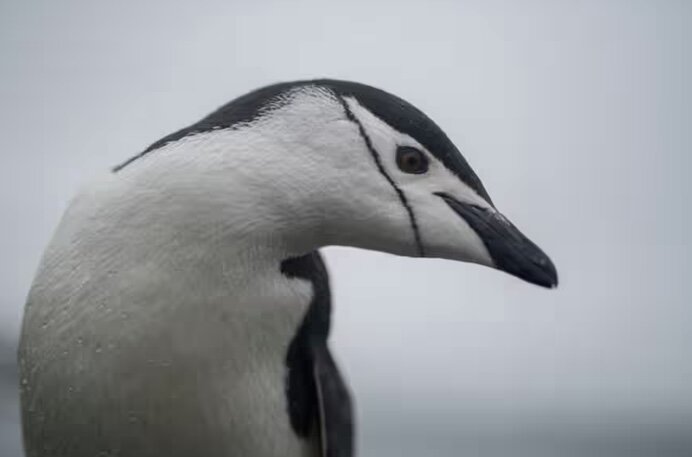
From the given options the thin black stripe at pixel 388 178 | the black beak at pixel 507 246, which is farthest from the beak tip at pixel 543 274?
the thin black stripe at pixel 388 178

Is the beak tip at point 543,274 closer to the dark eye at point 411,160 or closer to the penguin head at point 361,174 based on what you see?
the penguin head at point 361,174

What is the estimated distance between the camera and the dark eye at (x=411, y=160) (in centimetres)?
137

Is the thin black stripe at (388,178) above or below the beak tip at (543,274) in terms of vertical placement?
above

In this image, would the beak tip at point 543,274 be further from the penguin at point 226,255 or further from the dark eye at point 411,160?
the dark eye at point 411,160

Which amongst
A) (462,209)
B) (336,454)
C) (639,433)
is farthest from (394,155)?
(639,433)

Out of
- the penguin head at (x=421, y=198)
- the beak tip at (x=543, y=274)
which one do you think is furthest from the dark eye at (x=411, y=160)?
the beak tip at (x=543, y=274)

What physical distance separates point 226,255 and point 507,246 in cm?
46

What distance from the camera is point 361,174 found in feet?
4.37

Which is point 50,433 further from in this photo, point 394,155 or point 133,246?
point 394,155

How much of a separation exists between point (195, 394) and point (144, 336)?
12cm

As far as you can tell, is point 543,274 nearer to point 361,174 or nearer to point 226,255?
point 361,174

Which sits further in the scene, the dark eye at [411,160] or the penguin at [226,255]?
the dark eye at [411,160]

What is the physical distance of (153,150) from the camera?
4.46ft

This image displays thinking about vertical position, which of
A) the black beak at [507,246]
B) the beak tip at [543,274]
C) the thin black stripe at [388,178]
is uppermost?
the thin black stripe at [388,178]
